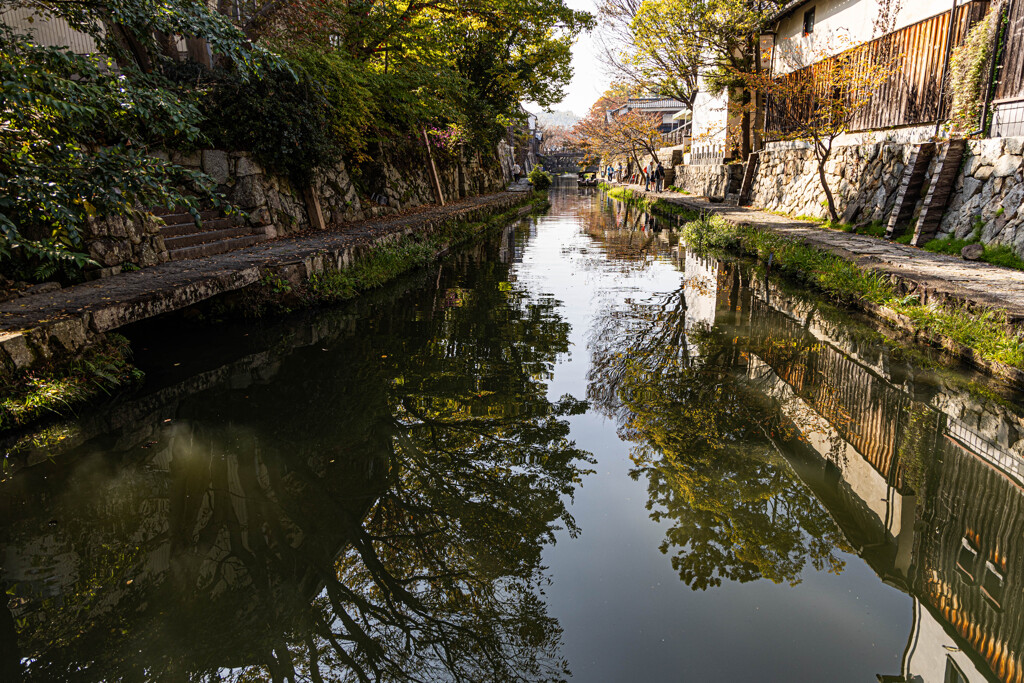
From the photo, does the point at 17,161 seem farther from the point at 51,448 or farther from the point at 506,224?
the point at 506,224

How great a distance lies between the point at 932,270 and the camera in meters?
8.76

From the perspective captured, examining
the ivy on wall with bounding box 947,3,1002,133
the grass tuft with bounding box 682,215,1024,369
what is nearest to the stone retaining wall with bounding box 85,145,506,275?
the grass tuft with bounding box 682,215,1024,369

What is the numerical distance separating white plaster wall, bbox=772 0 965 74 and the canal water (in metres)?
10.7

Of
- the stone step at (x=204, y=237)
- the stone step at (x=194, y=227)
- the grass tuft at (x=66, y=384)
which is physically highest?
the stone step at (x=194, y=227)

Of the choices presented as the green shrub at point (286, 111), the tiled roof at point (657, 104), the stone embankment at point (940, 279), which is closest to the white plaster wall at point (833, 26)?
the stone embankment at point (940, 279)

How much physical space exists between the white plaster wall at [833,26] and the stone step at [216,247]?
14397 millimetres

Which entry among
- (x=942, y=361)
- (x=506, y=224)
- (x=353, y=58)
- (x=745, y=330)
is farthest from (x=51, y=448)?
(x=506, y=224)

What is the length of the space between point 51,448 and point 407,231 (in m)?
9.33

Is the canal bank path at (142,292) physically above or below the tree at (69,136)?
below

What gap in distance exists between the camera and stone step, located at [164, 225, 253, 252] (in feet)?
30.5

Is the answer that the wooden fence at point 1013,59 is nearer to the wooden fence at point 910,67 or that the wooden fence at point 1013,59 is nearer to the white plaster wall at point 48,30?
the wooden fence at point 910,67

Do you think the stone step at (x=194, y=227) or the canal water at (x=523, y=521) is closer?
the canal water at (x=523, y=521)

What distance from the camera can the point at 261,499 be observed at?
13.0ft

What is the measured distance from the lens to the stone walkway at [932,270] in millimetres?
7013
